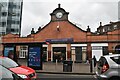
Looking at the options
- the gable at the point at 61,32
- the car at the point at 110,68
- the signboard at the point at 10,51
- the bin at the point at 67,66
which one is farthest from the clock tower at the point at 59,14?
the car at the point at 110,68

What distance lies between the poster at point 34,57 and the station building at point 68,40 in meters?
24.0

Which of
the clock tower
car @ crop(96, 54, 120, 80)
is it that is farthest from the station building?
car @ crop(96, 54, 120, 80)

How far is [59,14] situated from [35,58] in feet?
92.4

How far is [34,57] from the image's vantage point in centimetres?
2194

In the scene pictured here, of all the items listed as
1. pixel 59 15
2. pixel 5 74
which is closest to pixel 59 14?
pixel 59 15

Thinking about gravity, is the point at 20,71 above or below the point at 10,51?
below

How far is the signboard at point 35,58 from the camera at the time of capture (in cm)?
2173

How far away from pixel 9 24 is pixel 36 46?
65.7 m

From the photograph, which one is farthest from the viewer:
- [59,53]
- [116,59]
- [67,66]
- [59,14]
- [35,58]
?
[59,14]

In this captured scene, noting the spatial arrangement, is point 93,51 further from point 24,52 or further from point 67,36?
point 24,52

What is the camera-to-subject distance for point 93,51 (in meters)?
45.2

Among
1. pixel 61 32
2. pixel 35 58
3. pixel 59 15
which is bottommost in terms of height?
pixel 35 58

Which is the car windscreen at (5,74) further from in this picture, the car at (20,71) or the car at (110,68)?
the car at (110,68)

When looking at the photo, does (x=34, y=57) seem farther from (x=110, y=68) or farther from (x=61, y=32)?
(x=61, y=32)
